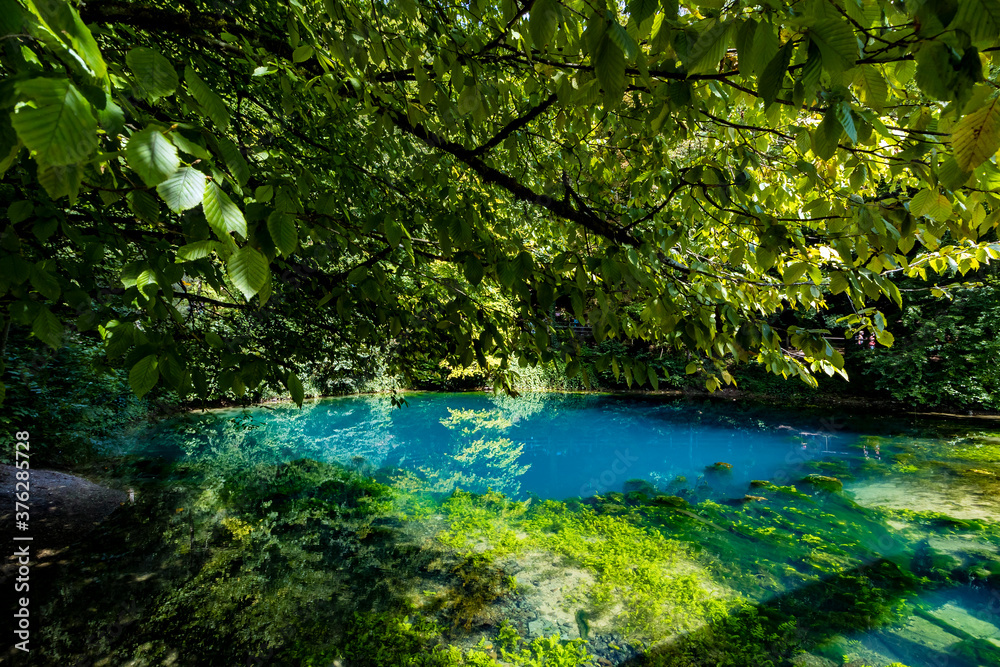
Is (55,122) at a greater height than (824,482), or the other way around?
(55,122)

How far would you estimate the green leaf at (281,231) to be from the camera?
1.08 meters

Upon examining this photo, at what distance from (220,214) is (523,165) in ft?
10.5

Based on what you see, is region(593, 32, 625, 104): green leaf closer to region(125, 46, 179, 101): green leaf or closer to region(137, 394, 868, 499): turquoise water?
region(125, 46, 179, 101): green leaf

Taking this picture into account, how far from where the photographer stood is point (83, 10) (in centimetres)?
200

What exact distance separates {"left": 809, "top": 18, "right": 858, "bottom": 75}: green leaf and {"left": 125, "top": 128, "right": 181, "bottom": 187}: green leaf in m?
1.16

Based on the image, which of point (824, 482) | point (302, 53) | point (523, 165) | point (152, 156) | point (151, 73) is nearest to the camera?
point (152, 156)

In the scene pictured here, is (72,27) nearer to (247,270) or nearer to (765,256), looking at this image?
(247,270)

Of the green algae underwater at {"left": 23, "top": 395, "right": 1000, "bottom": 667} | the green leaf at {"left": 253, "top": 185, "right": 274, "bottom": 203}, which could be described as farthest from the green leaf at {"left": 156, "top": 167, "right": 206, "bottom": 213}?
the green algae underwater at {"left": 23, "top": 395, "right": 1000, "bottom": 667}

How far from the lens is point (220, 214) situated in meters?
0.79

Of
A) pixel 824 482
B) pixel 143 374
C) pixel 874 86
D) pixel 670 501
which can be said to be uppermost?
pixel 874 86

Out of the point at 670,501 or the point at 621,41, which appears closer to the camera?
the point at 621,41

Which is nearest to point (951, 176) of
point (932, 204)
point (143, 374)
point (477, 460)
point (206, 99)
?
point (932, 204)

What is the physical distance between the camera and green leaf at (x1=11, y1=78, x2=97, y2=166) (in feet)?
1.86

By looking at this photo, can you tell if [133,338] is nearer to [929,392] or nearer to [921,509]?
Answer: [921,509]
